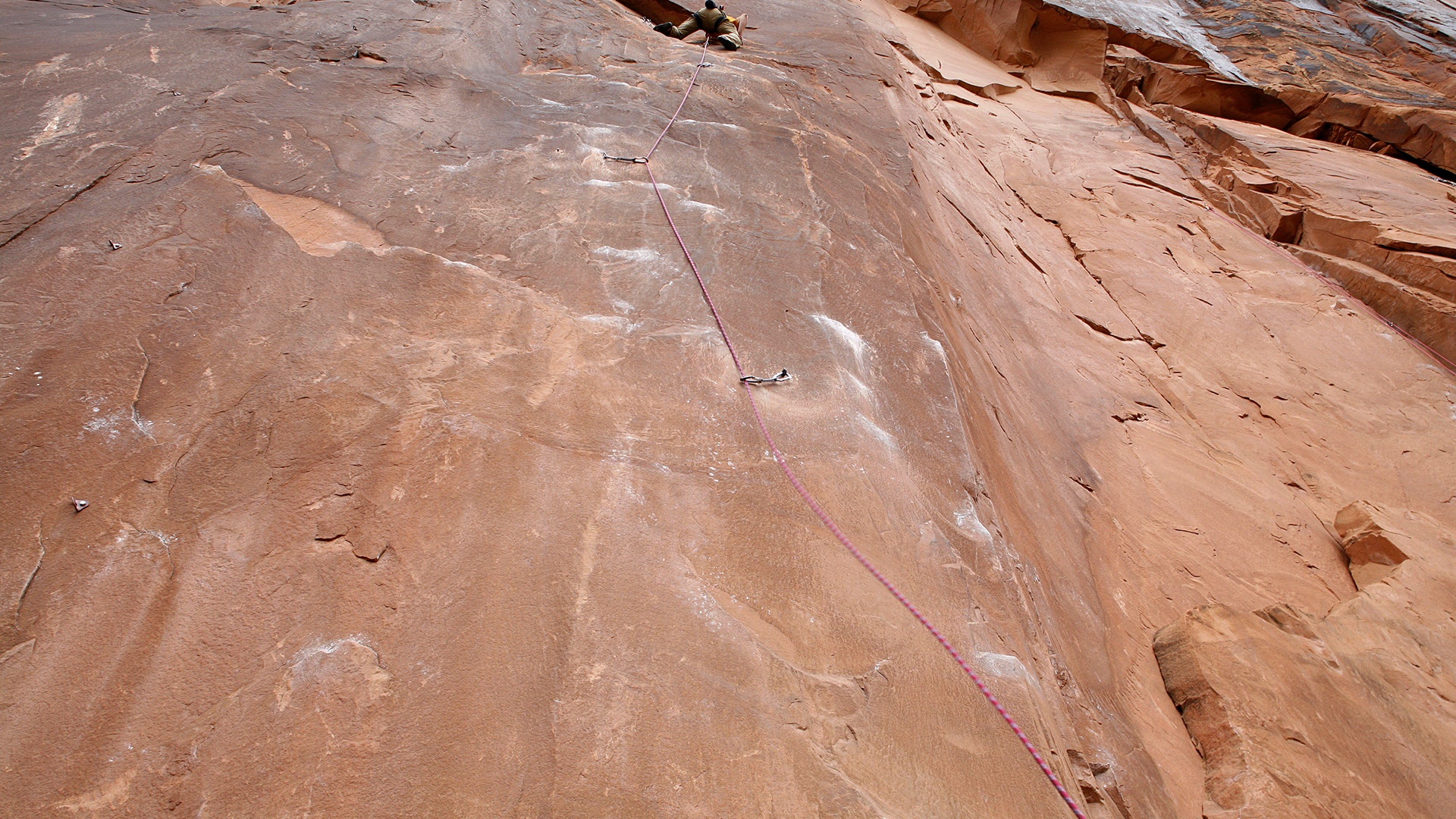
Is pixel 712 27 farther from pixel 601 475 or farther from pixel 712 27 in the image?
pixel 601 475

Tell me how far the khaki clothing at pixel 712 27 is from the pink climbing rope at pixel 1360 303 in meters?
5.17

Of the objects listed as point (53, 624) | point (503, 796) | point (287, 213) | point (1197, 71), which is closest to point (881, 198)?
point (287, 213)

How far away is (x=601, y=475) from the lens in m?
2.14

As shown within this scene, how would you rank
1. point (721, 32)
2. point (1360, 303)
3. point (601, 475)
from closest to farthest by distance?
1. point (601, 475)
2. point (721, 32)
3. point (1360, 303)

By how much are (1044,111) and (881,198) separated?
19.1 ft

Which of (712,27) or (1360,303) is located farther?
(1360,303)

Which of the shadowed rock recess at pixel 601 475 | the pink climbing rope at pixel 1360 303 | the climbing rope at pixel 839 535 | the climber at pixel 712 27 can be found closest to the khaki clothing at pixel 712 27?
the climber at pixel 712 27

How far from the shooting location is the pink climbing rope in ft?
18.7

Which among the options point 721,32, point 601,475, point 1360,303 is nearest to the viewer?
point 601,475

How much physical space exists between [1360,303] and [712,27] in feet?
19.8

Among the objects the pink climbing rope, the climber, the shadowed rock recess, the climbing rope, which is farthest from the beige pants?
the pink climbing rope

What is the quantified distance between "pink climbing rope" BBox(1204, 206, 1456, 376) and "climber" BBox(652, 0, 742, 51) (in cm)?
516

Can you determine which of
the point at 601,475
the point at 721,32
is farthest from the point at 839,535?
the point at 721,32

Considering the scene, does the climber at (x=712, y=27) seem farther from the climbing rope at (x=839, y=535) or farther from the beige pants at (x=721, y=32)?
the climbing rope at (x=839, y=535)
